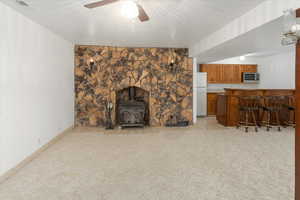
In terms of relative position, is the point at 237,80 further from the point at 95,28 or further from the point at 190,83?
the point at 95,28

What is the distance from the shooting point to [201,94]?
7.76m

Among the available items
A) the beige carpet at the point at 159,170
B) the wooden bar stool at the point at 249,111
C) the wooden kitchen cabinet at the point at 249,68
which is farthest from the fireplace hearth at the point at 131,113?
the wooden kitchen cabinet at the point at 249,68

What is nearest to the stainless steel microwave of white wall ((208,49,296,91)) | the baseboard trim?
white wall ((208,49,296,91))

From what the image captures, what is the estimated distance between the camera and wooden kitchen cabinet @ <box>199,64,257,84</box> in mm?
8211

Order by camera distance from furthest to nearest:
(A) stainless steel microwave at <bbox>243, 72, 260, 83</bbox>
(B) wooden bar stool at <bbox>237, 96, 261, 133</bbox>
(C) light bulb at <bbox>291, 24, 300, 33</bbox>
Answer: (A) stainless steel microwave at <bbox>243, 72, 260, 83</bbox>
(B) wooden bar stool at <bbox>237, 96, 261, 133</bbox>
(C) light bulb at <bbox>291, 24, 300, 33</bbox>

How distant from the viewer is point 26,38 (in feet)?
11.0

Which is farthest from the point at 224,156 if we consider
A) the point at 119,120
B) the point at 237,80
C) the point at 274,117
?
the point at 237,80

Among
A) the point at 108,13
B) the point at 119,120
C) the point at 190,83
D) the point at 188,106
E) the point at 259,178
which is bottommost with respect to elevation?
the point at 259,178

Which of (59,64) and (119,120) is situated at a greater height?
(59,64)

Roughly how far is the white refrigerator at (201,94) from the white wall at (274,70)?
3.23 ft

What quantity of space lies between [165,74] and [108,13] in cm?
320

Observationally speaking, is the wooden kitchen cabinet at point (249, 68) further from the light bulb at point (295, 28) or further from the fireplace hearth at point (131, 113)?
the light bulb at point (295, 28)

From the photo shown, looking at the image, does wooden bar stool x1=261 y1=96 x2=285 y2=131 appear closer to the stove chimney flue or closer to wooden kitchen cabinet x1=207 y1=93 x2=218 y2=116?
wooden kitchen cabinet x1=207 y1=93 x2=218 y2=116

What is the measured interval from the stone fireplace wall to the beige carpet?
1.42 metres
